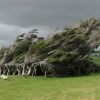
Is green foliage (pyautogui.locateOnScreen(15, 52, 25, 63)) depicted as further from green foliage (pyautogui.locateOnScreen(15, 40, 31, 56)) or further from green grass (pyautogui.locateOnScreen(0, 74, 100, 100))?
green grass (pyautogui.locateOnScreen(0, 74, 100, 100))

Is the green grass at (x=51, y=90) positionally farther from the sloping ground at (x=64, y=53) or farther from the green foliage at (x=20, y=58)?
the green foliage at (x=20, y=58)

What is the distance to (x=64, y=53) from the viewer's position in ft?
131

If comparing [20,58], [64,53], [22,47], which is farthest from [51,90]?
[22,47]

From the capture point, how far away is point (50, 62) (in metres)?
39.4

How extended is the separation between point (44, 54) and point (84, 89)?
13684 millimetres

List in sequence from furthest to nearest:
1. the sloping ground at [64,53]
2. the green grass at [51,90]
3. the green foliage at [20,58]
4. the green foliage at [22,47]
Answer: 1. the green foliage at [22,47]
2. the green foliage at [20,58]
3. the sloping ground at [64,53]
4. the green grass at [51,90]

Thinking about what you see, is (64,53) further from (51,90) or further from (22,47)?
(51,90)

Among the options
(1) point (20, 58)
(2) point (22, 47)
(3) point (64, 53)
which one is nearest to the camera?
(3) point (64, 53)

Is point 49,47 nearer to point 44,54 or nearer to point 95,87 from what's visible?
point 44,54

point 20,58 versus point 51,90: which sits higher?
point 20,58

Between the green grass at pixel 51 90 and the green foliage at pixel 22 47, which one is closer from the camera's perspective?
the green grass at pixel 51 90

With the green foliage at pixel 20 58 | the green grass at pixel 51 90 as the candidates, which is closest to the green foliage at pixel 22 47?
the green foliage at pixel 20 58

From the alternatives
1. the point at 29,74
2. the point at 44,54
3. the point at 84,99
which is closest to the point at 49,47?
the point at 44,54

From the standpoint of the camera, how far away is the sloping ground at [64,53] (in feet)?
132
